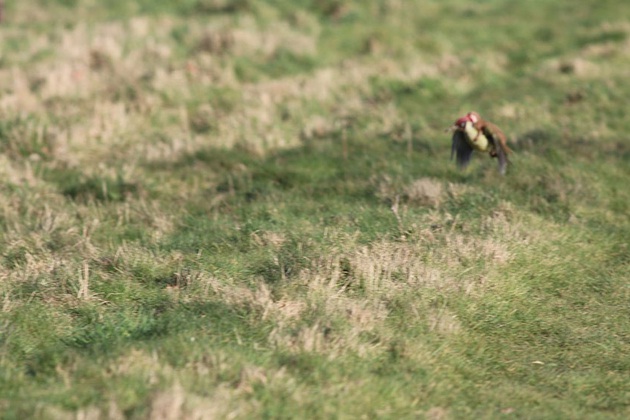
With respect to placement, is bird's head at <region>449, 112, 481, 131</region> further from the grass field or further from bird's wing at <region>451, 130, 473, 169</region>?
the grass field

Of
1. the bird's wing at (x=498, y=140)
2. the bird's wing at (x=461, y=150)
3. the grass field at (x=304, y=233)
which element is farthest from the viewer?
the bird's wing at (x=461, y=150)

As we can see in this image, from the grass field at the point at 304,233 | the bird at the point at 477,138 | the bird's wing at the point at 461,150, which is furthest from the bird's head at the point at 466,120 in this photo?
the grass field at the point at 304,233

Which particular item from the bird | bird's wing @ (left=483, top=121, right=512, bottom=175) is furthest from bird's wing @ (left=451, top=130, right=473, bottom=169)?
bird's wing @ (left=483, top=121, right=512, bottom=175)

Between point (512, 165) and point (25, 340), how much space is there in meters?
5.29

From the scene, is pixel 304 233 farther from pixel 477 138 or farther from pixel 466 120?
pixel 477 138

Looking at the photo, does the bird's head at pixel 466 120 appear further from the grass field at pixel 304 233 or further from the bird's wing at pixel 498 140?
the grass field at pixel 304 233

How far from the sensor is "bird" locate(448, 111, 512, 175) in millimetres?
7484

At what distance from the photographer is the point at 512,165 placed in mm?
8648

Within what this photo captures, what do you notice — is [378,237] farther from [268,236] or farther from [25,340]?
[25,340]

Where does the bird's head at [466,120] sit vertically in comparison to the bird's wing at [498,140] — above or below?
above

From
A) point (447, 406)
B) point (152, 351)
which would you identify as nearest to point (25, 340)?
point (152, 351)

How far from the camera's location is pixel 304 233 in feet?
22.5

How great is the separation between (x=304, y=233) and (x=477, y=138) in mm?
1914

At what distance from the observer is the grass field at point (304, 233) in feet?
15.9
